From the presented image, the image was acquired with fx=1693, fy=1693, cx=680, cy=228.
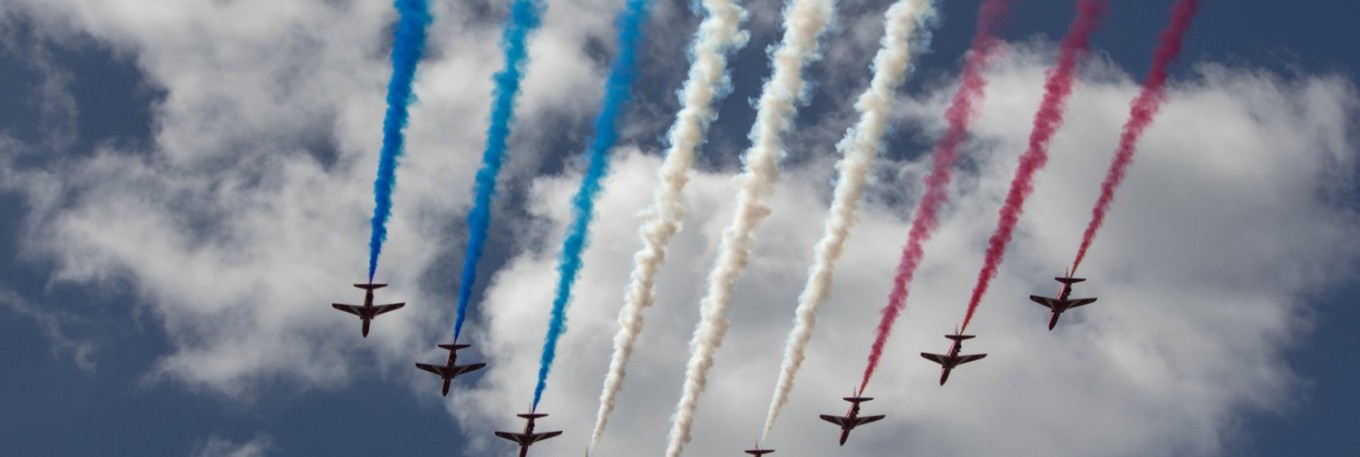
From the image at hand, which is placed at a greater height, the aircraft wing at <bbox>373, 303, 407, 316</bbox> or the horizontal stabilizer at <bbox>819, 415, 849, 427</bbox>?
the aircraft wing at <bbox>373, 303, 407, 316</bbox>

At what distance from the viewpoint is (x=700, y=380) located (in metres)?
56.0

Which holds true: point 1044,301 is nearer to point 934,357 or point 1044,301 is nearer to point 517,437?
point 934,357

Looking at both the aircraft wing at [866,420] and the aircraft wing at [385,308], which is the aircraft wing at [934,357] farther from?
the aircraft wing at [385,308]

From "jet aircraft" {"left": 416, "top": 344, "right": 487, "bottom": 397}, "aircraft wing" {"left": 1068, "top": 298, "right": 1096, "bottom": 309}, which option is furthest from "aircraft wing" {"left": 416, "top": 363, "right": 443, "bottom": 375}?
"aircraft wing" {"left": 1068, "top": 298, "right": 1096, "bottom": 309}

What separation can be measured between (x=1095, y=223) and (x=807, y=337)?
33.7ft

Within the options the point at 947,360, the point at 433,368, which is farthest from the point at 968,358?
the point at 433,368

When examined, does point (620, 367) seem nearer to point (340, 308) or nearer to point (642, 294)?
point (642, 294)

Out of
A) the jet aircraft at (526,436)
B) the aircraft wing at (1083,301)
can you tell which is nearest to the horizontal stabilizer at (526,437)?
the jet aircraft at (526,436)

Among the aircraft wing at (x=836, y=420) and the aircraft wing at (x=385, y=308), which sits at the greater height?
the aircraft wing at (x=385, y=308)

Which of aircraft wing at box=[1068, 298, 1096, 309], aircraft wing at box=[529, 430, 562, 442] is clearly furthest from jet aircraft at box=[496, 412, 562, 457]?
aircraft wing at box=[1068, 298, 1096, 309]

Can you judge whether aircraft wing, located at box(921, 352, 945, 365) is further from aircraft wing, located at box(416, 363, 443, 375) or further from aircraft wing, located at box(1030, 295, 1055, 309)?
aircraft wing, located at box(416, 363, 443, 375)

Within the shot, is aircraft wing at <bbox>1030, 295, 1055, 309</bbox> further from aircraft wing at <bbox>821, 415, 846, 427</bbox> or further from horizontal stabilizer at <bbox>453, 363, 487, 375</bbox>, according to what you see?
horizontal stabilizer at <bbox>453, 363, 487, 375</bbox>

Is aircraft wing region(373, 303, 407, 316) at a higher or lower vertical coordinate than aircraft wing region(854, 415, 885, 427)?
higher

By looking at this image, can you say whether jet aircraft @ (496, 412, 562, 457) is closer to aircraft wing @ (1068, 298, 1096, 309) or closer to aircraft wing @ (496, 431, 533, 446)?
aircraft wing @ (496, 431, 533, 446)
